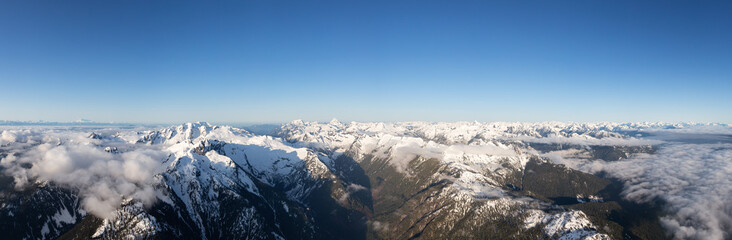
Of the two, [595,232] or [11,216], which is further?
[595,232]

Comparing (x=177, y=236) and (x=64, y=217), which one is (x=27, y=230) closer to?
(x=64, y=217)

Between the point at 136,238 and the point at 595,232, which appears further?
the point at 595,232

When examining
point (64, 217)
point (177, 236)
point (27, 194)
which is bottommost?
point (177, 236)

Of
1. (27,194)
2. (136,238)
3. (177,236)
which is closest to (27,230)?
(27,194)

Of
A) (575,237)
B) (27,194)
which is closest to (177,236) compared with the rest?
(27,194)

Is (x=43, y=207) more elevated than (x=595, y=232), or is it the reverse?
(x=43, y=207)

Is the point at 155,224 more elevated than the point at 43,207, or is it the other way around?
the point at 43,207

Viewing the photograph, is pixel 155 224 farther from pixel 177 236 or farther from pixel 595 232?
pixel 595 232

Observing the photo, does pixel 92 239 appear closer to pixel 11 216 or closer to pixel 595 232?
pixel 11 216
